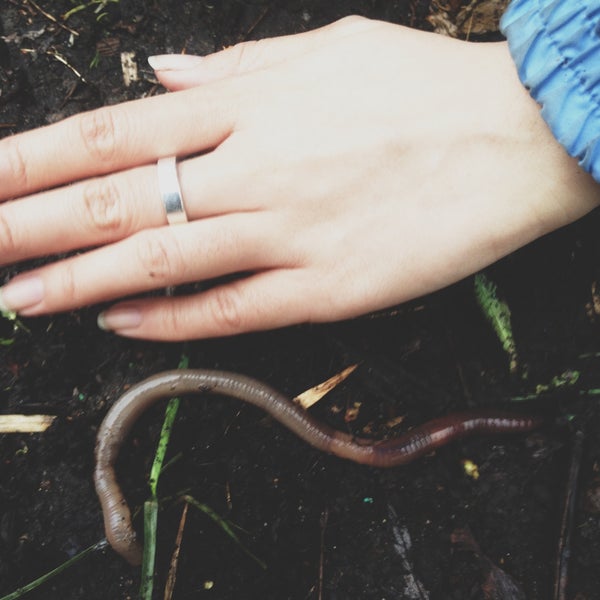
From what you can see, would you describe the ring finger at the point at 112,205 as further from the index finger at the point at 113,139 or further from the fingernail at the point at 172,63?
the fingernail at the point at 172,63

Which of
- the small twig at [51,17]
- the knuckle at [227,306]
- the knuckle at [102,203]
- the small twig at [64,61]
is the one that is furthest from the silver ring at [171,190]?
the small twig at [51,17]

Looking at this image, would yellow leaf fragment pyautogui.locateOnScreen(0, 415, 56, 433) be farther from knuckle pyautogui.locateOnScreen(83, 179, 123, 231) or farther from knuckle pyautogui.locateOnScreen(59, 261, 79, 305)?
knuckle pyautogui.locateOnScreen(83, 179, 123, 231)

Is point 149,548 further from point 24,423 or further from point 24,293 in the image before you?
point 24,293

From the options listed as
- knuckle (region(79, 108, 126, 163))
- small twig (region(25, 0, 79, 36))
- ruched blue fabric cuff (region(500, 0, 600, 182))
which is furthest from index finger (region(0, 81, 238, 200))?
ruched blue fabric cuff (region(500, 0, 600, 182))

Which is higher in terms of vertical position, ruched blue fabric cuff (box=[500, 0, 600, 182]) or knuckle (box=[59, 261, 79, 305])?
ruched blue fabric cuff (box=[500, 0, 600, 182])

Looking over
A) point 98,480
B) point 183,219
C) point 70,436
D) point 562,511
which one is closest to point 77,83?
point 183,219

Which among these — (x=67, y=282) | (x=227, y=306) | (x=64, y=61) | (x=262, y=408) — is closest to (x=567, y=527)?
(x=262, y=408)

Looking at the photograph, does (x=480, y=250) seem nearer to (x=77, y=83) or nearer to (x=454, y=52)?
(x=454, y=52)
